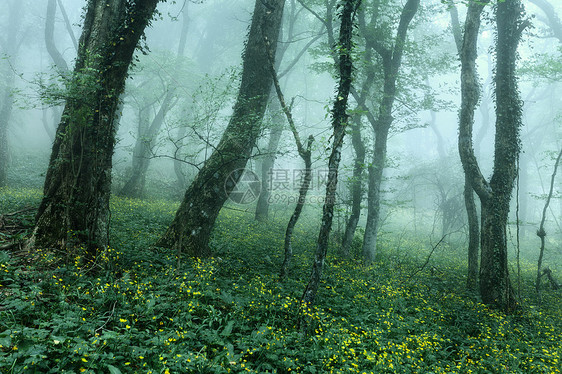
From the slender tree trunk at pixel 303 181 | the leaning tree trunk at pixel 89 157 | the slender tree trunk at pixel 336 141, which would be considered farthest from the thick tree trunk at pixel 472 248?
the leaning tree trunk at pixel 89 157

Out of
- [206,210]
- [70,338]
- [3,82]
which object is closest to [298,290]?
[206,210]

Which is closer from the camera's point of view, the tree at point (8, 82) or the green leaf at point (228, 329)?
the green leaf at point (228, 329)

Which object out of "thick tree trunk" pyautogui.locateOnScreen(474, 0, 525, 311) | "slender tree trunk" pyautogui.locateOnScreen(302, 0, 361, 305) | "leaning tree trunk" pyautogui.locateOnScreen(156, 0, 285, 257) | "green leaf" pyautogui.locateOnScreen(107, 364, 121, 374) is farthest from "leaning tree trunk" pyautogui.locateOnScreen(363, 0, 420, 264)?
"green leaf" pyautogui.locateOnScreen(107, 364, 121, 374)

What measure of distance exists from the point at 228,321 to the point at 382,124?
9.50 m

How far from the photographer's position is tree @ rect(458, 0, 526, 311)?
7805 millimetres

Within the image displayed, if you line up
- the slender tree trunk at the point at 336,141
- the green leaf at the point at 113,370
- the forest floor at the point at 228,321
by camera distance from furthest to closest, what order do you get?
the slender tree trunk at the point at 336,141 → the forest floor at the point at 228,321 → the green leaf at the point at 113,370

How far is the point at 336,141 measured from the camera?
5535mm

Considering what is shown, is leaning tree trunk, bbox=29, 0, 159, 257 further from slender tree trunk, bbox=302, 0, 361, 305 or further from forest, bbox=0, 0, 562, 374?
slender tree trunk, bbox=302, 0, 361, 305

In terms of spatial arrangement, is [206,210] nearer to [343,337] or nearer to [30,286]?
[30,286]

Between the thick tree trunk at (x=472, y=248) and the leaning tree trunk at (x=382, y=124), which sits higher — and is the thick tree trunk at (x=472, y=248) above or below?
below

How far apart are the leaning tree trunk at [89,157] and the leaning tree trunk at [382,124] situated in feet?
26.8

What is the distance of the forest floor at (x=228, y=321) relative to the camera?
342 centimetres

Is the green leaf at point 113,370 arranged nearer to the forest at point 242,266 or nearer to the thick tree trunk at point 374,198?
the forest at point 242,266

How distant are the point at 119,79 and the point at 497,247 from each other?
932 cm
